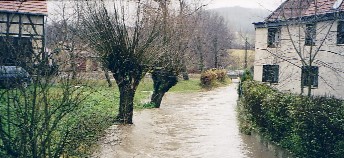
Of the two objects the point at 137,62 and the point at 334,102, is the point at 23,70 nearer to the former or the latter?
the point at 334,102

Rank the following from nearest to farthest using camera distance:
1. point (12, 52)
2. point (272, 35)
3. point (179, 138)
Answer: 1. point (12, 52)
2. point (179, 138)
3. point (272, 35)

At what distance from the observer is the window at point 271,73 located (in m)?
22.8

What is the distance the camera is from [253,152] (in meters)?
11.0

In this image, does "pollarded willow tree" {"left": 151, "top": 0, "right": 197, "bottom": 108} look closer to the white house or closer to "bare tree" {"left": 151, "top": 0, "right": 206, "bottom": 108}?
"bare tree" {"left": 151, "top": 0, "right": 206, "bottom": 108}

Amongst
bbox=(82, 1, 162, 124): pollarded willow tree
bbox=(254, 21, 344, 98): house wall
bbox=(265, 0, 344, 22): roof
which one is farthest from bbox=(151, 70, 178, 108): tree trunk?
bbox=(265, 0, 344, 22): roof

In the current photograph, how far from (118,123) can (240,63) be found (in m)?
52.6

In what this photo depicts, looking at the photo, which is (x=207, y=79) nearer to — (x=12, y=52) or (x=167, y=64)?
(x=167, y=64)

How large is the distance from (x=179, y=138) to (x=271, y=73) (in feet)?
39.1

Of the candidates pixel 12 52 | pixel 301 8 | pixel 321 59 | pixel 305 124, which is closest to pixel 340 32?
pixel 321 59

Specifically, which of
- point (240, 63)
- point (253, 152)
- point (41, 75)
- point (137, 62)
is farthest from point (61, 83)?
point (240, 63)

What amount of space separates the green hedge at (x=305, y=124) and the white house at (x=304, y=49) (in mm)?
4659

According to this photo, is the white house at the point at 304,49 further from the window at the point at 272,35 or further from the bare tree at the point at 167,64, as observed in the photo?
the bare tree at the point at 167,64

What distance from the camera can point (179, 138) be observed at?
12.8m

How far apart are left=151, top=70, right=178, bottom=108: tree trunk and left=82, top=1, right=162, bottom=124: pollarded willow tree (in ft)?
13.9
